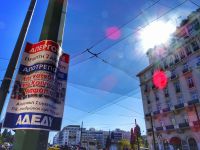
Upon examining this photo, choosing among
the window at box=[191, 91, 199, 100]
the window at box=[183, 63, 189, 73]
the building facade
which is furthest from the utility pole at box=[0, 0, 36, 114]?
the window at box=[183, 63, 189, 73]

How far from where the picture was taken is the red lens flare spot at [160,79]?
40500 mm

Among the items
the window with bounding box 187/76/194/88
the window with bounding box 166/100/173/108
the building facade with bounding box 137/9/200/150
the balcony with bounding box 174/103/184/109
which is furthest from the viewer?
the window with bounding box 166/100/173/108

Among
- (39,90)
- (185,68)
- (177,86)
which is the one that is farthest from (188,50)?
(39,90)

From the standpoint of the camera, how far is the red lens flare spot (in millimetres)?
40500

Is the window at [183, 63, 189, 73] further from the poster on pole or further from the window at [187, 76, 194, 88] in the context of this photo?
the poster on pole

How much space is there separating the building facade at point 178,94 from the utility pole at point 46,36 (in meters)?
27.7

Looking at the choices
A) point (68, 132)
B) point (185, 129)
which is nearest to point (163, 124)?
point (185, 129)

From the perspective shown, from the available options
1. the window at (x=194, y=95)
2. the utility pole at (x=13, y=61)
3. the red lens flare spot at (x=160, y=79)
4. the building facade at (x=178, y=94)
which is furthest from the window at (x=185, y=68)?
the utility pole at (x=13, y=61)

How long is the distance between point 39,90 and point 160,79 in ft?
140

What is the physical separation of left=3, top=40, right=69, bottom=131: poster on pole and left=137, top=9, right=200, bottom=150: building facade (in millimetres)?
28254

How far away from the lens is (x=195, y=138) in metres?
31.0

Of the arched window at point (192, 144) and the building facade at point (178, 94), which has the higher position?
the building facade at point (178, 94)

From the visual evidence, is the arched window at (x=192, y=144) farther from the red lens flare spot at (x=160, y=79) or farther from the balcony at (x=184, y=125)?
the red lens flare spot at (x=160, y=79)

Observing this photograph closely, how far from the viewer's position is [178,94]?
36.1 meters
